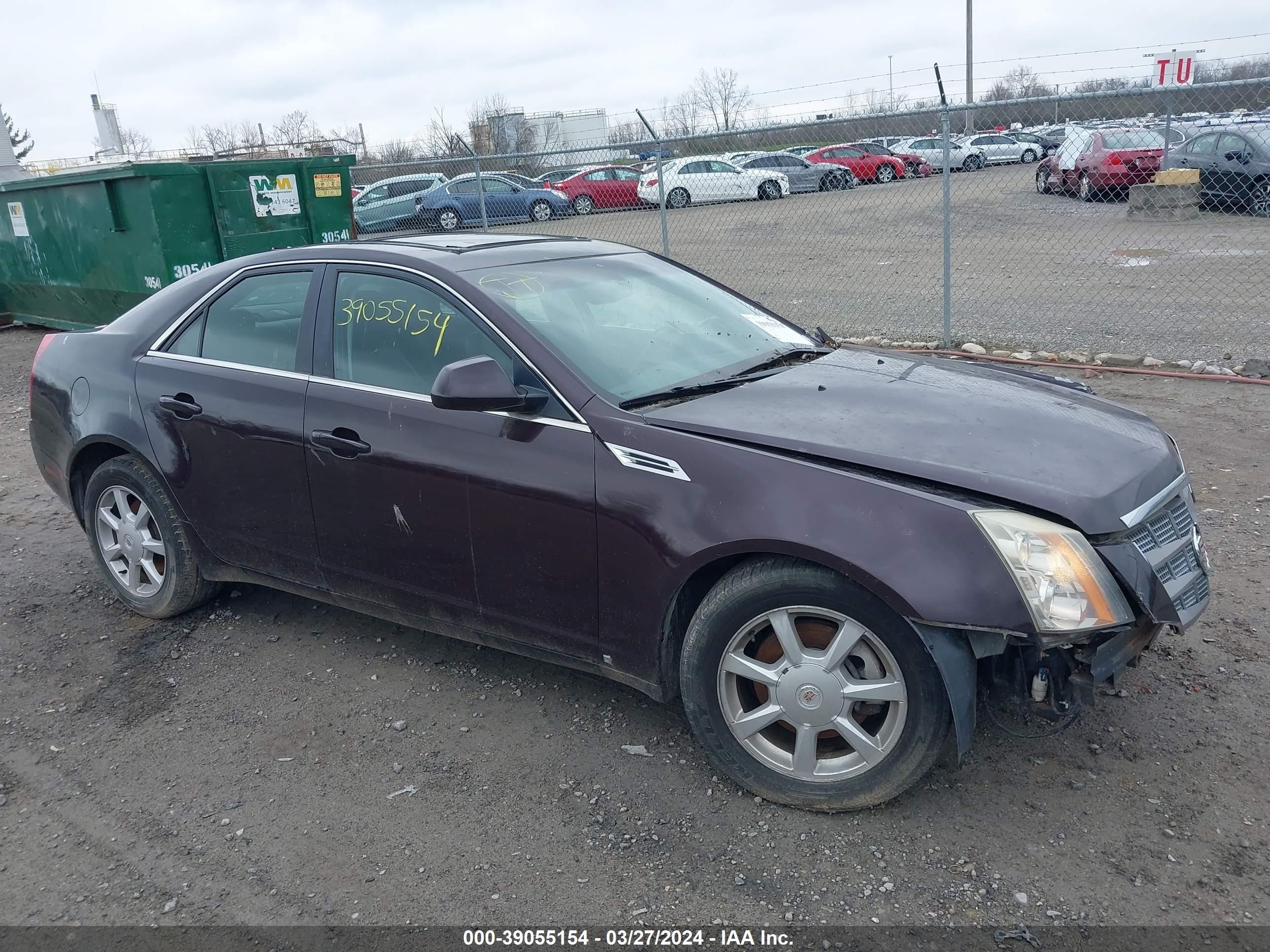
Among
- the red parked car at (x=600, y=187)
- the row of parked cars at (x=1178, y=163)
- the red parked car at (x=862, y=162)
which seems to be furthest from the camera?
the red parked car at (x=600, y=187)

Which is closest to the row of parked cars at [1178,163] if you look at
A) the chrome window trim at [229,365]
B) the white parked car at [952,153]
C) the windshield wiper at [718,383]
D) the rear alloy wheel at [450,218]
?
the white parked car at [952,153]

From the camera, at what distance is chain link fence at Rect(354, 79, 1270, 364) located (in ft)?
32.3

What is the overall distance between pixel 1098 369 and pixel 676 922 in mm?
6797

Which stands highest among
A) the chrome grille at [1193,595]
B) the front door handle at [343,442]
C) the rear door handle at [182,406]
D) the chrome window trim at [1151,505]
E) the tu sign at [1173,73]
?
the tu sign at [1173,73]

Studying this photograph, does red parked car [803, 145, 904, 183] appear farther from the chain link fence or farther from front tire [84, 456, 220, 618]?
front tire [84, 456, 220, 618]

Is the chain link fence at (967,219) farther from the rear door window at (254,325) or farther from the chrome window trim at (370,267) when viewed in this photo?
the rear door window at (254,325)

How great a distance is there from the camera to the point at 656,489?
3.08 m

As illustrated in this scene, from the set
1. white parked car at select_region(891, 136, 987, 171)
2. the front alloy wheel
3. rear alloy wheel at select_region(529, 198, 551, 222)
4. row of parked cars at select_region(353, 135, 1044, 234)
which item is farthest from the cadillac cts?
white parked car at select_region(891, 136, 987, 171)

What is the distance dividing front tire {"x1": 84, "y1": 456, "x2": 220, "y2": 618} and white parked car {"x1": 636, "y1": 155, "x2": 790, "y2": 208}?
1523cm

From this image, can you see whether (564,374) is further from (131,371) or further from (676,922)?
(131,371)

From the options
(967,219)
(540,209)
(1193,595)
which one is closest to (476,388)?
(1193,595)

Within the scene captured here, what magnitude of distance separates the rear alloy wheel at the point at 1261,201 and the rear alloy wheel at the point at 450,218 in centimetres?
1236

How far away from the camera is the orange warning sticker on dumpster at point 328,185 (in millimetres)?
11742

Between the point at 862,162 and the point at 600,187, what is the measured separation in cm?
633
